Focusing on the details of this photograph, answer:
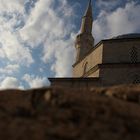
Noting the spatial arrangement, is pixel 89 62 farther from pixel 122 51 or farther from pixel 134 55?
pixel 134 55

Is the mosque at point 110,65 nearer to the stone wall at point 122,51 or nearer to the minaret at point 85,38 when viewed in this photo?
the stone wall at point 122,51

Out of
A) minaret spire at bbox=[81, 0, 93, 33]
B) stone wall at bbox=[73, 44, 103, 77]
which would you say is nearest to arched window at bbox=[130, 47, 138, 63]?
stone wall at bbox=[73, 44, 103, 77]

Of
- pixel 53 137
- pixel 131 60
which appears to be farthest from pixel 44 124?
pixel 131 60

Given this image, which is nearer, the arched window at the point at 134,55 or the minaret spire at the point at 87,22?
the arched window at the point at 134,55

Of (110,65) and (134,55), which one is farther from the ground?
(134,55)

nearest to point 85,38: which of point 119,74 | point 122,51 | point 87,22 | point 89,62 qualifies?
point 87,22

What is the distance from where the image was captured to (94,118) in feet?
10.6

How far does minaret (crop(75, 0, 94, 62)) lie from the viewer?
2484 cm

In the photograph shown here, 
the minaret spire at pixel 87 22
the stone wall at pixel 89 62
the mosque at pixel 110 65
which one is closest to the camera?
the mosque at pixel 110 65

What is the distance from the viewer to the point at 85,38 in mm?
25219

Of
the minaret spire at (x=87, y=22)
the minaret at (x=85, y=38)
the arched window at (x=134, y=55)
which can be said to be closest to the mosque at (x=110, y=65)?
the arched window at (x=134, y=55)

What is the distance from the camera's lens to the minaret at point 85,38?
81.5 ft

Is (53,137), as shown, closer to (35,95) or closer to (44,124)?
(44,124)

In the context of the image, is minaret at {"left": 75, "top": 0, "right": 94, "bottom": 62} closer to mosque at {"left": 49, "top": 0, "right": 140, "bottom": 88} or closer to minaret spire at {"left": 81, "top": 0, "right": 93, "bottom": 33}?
minaret spire at {"left": 81, "top": 0, "right": 93, "bottom": 33}
